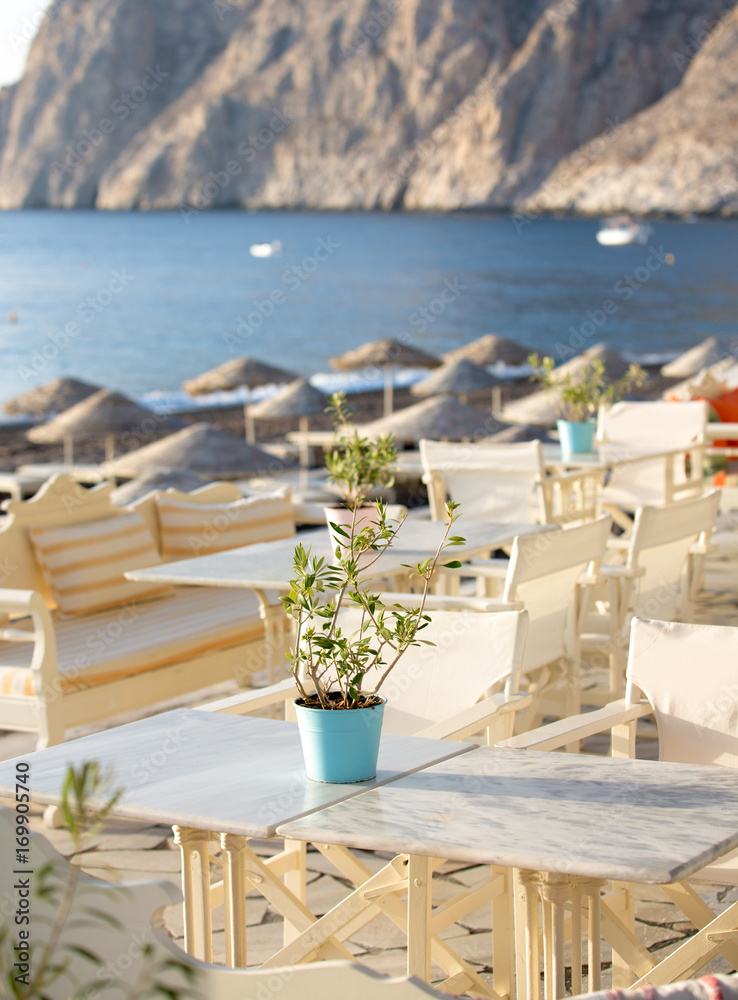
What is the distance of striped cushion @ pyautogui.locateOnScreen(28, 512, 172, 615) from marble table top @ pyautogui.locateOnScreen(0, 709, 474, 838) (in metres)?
2.17

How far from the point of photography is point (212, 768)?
2021 mm

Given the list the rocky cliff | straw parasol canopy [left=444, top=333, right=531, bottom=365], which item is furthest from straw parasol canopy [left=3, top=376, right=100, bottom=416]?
the rocky cliff

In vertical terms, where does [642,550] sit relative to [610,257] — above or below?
below

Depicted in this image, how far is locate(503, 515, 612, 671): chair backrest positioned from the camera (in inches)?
129

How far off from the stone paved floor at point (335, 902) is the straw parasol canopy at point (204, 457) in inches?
172

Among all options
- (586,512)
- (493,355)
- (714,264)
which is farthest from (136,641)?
(714,264)

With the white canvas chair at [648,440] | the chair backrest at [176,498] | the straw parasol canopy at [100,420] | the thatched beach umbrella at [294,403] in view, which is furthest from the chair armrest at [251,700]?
the thatched beach umbrella at [294,403]

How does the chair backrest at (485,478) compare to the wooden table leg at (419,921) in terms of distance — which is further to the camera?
the chair backrest at (485,478)

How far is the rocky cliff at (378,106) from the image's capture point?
10544cm

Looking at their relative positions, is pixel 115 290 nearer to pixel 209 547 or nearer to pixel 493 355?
pixel 493 355

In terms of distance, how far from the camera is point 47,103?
124625 millimetres

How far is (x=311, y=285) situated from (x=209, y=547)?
60057 mm

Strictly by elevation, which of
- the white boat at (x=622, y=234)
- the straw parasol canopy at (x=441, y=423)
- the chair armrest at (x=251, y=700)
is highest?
the white boat at (x=622, y=234)

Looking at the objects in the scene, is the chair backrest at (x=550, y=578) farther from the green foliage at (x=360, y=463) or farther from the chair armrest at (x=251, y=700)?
the chair armrest at (x=251, y=700)
